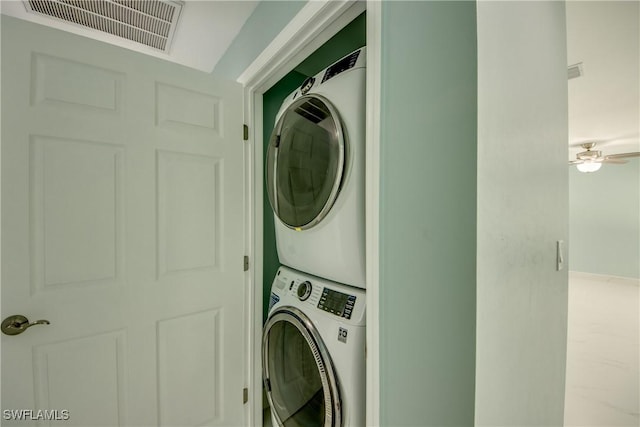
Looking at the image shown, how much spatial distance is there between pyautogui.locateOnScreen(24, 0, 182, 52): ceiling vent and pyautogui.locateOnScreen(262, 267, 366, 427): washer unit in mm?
1594

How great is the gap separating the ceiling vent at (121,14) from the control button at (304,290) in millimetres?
1627

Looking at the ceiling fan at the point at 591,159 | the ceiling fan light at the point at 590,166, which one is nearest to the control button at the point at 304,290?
the ceiling fan at the point at 591,159

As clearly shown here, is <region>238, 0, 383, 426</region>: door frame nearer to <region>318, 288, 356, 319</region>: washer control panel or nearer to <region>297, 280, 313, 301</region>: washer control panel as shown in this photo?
<region>318, 288, 356, 319</region>: washer control panel

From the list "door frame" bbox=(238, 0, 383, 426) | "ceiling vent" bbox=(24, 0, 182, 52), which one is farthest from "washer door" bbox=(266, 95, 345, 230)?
"ceiling vent" bbox=(24, 0, 182, 52)

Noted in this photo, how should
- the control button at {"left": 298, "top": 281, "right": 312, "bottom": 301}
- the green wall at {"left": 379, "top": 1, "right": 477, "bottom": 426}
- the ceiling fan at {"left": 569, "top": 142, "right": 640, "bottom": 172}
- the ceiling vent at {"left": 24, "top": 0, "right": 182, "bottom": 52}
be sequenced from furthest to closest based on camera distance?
the ceiling fan at {"left": 569, "top": 142, "right": 640, "bottom": 172} < the ceiling vent at {"left": 24, "top": 0, "right": 182, "bottom": 52} < the control button at {"left": 298, "top": 281, "right": 312, "bottom": 301} < the green wall at {"left": 379, "top": 1, "right": 477, "bottom": 426}

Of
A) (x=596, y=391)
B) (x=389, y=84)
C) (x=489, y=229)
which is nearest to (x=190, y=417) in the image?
(x=489, y=229)

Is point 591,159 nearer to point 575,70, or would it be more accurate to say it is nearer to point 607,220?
point 607,220

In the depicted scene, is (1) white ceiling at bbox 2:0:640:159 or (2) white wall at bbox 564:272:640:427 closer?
(1) white ceiling at bbox 2:0:640:159

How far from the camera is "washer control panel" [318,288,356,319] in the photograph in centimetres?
100

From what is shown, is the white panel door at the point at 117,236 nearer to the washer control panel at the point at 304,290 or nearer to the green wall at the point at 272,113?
the green wall at the point at 272,113

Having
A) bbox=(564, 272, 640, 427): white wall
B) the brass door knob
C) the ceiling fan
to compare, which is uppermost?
the ceiling fan

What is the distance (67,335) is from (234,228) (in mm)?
807

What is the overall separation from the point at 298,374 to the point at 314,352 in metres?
0.30

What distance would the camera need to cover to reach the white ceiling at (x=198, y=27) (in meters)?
1.51
